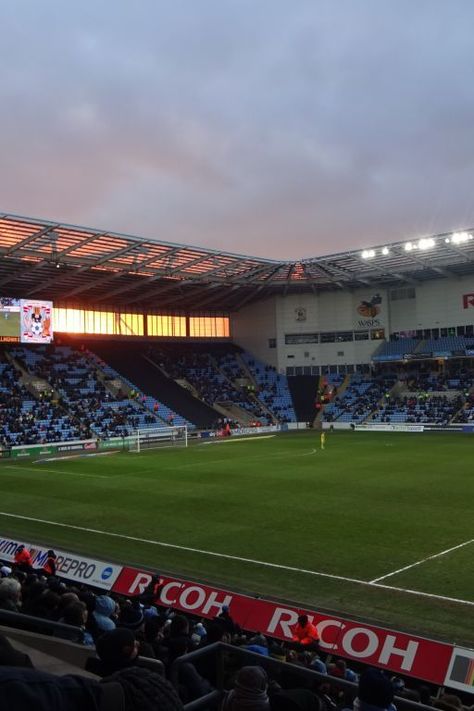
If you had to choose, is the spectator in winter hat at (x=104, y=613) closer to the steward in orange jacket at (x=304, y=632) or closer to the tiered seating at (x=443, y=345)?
the steward in orange jacket at (x=304, y=632)

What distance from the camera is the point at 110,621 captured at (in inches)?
354

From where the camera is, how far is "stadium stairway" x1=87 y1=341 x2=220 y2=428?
213ft

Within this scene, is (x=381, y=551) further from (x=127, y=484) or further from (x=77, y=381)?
(x=77, y=381)

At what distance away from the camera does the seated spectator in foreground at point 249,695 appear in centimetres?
329

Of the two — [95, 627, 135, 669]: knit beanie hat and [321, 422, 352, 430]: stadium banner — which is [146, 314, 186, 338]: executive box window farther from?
[95, 627, 135, 669]: knit beanie hat

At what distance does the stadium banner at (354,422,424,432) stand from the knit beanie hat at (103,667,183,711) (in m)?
58.6

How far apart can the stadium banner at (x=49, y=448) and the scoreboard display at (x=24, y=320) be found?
32.6 ft

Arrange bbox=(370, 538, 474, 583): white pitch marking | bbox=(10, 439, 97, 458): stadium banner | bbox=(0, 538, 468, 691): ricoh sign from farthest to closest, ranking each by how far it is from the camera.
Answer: bbox=(10, 439, 97, 458): stadium banner, bbox=(370, 538, 474, 583): white pitch marking, bbox=(0, 538, 468, 691): ricoh sign

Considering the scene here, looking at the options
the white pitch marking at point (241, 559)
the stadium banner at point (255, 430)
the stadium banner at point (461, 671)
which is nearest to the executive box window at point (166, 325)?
the stadium banner at point (255, 430)

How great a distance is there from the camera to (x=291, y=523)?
20.8m

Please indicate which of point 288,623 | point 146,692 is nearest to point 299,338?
point 288,623

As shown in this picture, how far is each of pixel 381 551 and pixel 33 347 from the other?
54733 mm

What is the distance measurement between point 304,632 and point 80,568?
22.1 ft

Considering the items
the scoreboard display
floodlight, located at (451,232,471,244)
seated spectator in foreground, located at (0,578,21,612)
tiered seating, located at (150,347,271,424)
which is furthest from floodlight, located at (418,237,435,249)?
seated spectator in foreground, located at (0,578,21,612)
